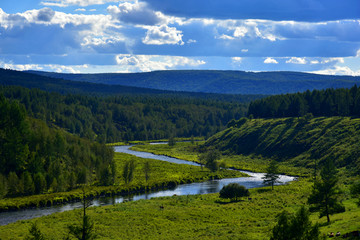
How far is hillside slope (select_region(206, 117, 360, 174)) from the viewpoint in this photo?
138m

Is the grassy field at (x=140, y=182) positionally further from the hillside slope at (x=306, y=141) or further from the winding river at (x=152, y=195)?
the hillside slope at (x=306, y=141)

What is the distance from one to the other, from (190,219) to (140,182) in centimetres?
4525

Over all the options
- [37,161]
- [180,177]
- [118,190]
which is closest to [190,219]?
[118,190]

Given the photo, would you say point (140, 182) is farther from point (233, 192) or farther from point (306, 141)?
point (306, 141)

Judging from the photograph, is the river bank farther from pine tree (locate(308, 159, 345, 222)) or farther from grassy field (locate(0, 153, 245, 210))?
pine tree (locate(308, 159, 345, 222))

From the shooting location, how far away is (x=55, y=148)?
402 ft

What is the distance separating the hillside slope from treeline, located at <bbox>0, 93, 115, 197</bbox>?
75.5 metres

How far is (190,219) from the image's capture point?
76.6 metres

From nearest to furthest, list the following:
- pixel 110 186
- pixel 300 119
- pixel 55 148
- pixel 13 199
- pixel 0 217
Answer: pixel 0 217
pixel 13 199
pixel 110 186
pixel 55 148
pixel 300 119

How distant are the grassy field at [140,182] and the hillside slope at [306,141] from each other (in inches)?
1287

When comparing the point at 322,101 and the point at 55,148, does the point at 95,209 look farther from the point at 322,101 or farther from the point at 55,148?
the point at 322,101

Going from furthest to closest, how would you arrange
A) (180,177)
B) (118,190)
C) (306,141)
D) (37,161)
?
(306,141), (180,177), (37,161), (118,190)

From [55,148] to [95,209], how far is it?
43261mm

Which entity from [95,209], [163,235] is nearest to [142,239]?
[163,235]
